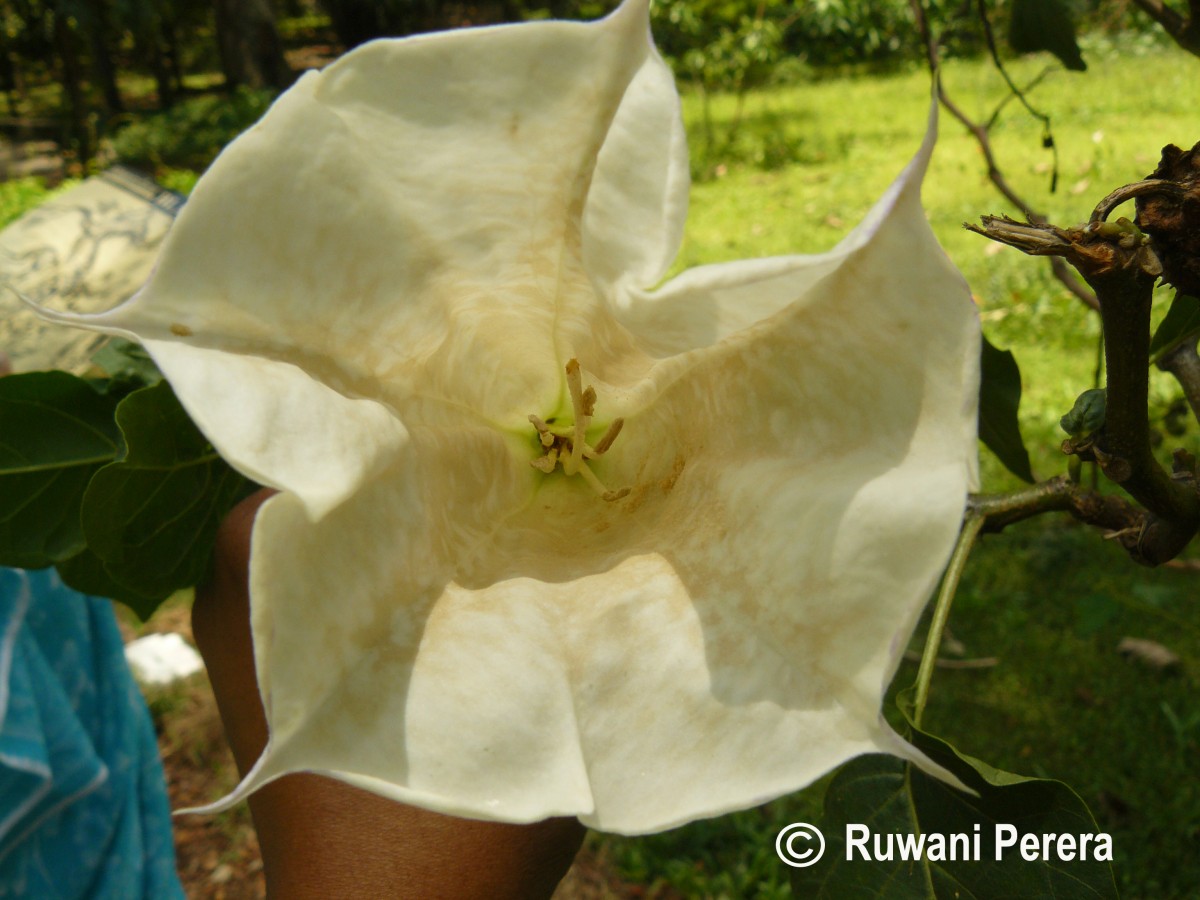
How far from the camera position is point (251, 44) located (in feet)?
26.4

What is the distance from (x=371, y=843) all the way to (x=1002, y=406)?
2.06 feet

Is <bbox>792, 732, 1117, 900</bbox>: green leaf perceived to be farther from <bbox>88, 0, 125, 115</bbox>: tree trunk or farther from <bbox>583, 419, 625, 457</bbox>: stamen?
<bbox>88, 0, 125, 115</bbox>: tree trunk

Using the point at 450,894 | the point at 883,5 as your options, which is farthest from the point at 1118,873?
the point at 883,5

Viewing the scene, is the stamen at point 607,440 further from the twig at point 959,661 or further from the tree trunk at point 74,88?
the tree trunk at point 74,88

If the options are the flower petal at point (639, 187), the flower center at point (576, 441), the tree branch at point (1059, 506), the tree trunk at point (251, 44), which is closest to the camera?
the flower petal at point (639, 187)

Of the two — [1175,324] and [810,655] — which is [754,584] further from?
[1175,324]

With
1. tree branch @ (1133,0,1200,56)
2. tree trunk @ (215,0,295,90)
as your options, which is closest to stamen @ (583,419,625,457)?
tree branch @ (1133,0,1200,56)

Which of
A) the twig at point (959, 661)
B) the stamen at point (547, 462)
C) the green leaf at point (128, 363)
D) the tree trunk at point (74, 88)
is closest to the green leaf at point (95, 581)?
the green leaf at point (128, 363)

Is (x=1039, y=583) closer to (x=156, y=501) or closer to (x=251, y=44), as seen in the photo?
(x=156, y=501)

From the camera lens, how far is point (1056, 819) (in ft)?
2.39

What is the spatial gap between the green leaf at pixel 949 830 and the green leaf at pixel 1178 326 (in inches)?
12.6

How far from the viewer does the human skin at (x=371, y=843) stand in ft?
2.70

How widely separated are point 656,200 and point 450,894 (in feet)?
1.77

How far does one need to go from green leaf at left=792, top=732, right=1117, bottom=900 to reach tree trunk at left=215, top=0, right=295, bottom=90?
817 cm
